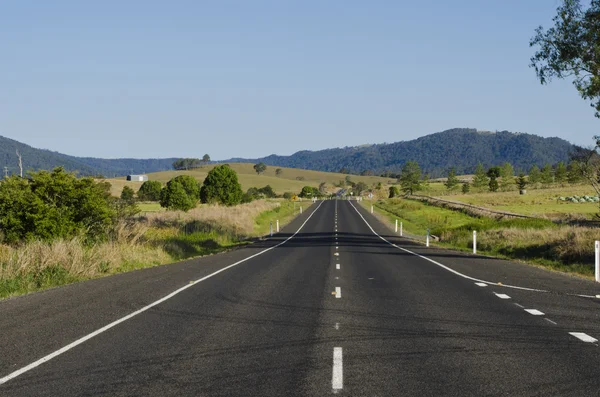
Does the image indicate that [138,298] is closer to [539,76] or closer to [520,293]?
[520,293]

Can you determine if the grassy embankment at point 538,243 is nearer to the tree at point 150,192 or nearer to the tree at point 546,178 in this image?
the tree at point 150,192

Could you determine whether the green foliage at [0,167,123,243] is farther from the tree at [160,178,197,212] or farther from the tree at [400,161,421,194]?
the tree at [400,161,421,194]

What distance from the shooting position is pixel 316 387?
20.5 feet

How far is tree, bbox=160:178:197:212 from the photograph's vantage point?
79688mm

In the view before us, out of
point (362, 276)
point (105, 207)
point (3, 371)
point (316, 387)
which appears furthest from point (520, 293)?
point (105, 207)

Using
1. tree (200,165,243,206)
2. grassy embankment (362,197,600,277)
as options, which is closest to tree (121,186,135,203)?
tree (200,165,243,206)

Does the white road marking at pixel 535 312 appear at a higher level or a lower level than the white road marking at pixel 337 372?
lower

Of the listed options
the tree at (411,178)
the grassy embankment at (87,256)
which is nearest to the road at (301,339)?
the grassy embankment at (87,256)

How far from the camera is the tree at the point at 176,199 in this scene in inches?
3137

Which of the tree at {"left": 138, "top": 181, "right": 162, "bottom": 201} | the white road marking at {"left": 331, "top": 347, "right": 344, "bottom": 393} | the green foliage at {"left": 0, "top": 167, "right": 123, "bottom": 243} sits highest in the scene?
the green foliage at {"left": 0, "top": 167, "right": 123, "bottom": 243}

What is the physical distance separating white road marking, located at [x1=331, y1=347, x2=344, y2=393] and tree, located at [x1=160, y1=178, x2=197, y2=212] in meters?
71.3

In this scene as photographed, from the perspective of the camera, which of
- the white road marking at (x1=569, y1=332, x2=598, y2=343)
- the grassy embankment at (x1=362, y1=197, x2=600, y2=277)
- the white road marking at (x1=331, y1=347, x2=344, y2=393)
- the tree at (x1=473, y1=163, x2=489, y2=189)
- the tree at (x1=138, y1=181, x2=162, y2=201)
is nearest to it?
the white road marking at (x1=331, y1=347, x2=344, y2=393)

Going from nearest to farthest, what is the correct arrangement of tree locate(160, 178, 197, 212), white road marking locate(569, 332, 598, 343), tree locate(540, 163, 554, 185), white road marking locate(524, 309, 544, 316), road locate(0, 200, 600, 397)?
road locate(0, 200, 600, 397) → white road marking locate(569, 332, 598, 343) → white road marking locate(524, 309, 544, 316) → tree locate(160, 178, 197, 212) → tree locate(540, 163, 554, 185)

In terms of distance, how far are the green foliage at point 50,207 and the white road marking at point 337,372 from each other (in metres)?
17.3
